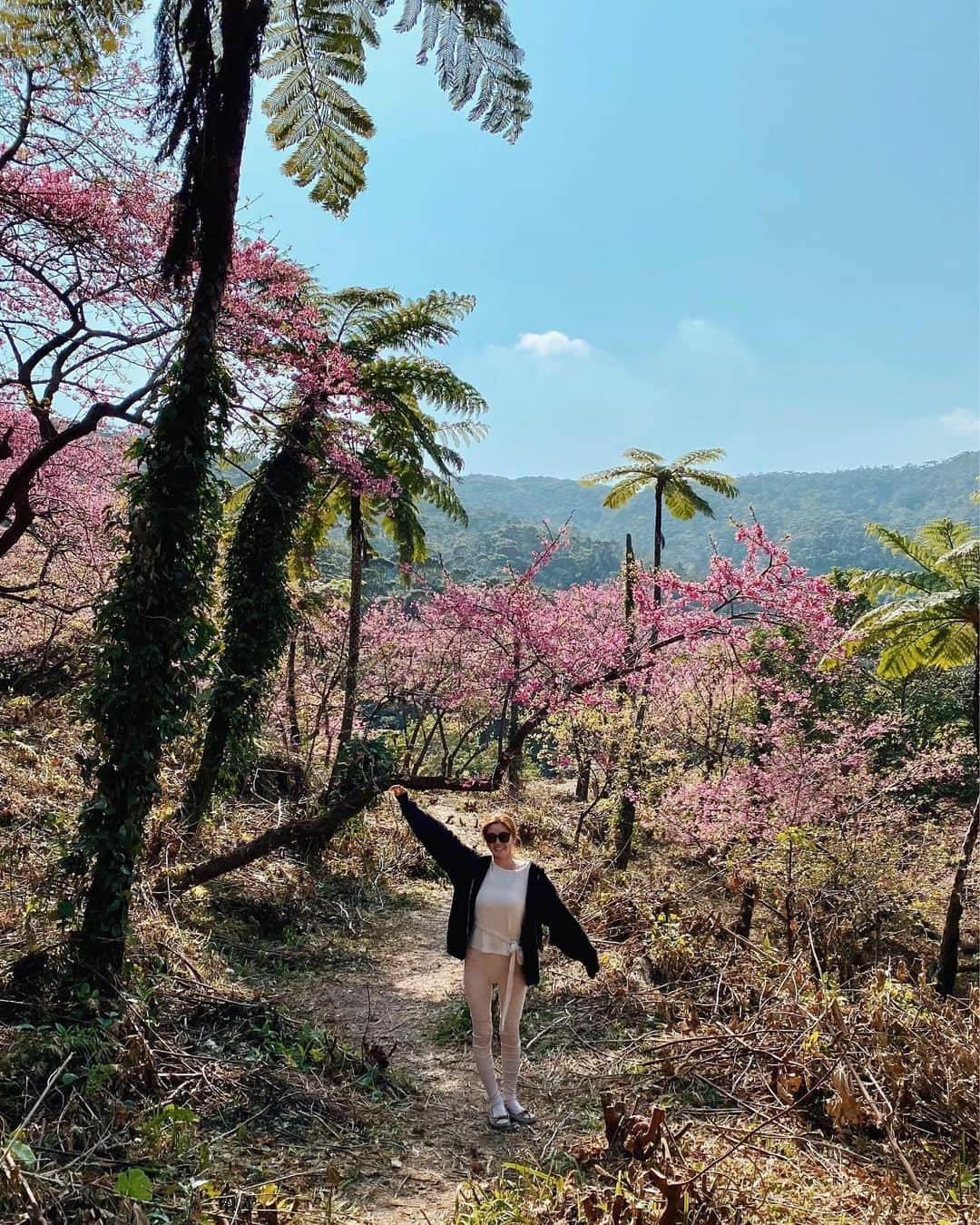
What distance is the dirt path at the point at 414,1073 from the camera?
4.03 meters

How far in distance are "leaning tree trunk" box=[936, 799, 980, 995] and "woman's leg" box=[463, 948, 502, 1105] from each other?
6.58 meters

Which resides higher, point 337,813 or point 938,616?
point 938,616

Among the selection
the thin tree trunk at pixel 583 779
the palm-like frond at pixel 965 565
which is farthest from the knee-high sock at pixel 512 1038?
the palm-like frond at pixel 965 565

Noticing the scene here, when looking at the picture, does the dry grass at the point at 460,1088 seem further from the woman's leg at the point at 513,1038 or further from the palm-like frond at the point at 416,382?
the palm-like frond at the point at 416,382

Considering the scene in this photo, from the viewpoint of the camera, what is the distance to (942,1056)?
4.60 metres

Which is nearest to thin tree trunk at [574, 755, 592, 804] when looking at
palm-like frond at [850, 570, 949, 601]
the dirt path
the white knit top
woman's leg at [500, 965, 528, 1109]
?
the dirt path

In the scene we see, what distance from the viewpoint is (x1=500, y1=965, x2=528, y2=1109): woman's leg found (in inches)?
172

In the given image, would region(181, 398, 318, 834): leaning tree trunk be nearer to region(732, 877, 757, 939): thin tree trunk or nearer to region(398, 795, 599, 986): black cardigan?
region(398, 795, 599, 986): black cardigan

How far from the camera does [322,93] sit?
6168 millimetres

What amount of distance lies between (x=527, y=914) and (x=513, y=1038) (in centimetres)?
77

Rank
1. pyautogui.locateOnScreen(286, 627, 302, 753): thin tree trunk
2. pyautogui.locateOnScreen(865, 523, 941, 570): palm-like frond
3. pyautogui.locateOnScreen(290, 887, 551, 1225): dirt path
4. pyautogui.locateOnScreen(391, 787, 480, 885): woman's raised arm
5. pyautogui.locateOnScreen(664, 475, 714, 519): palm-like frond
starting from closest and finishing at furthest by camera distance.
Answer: pyautogui.locateOnScreen(290, 887, 551, 1225): dirt path
pyautogui.locateOnScreen(391, 787, 480, 885): woman's raised arm
pyautogui.locateOnScreen(865, 523, 941, 570): palm-like frond
pyautogui.locateOnScreen(286, 627, 302, 753): thin tree trunk
pyautogui.locateOnScreen(664, 475, 714, 519): palm-like frond

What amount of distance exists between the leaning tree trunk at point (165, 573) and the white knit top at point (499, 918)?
260cm

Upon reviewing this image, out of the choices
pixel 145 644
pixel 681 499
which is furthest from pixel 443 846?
pixel 681 499

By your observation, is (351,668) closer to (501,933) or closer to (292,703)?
(292,703)
